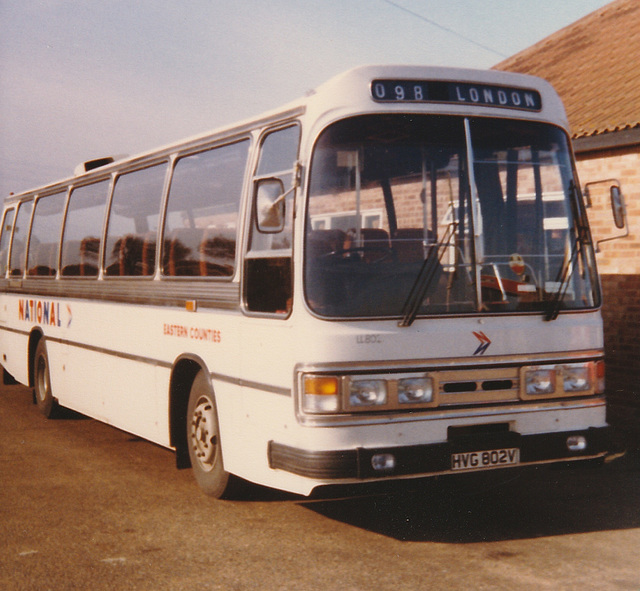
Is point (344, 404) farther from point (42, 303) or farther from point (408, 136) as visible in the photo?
point (42, 303)

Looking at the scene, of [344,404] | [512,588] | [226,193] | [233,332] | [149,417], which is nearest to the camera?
[512,588]

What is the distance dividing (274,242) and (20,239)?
25.2 feet

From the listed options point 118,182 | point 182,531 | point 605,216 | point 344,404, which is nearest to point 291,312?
point 344,404

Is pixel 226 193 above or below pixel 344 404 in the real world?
above

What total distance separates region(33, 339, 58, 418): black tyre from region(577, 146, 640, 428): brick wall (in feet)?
21.7

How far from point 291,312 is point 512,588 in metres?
2.07

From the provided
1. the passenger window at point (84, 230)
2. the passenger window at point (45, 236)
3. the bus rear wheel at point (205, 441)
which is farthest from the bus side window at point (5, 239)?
the bus rear wheel at point (205, 441)

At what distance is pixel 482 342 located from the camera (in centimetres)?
592

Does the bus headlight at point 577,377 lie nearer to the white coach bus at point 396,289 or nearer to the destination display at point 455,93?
the white coach bus at point 396,289

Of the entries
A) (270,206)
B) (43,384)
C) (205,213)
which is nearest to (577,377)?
(270,206)

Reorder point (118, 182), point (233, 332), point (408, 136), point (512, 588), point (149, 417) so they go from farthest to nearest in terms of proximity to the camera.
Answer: point (118, 182)
point (149, 417)
point (233, 332)
point (408, 136)
point (512, 588)

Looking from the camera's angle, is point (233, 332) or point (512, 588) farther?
point (233, 332)

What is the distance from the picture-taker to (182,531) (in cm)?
624

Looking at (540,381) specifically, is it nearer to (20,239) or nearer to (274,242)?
(274,242)
